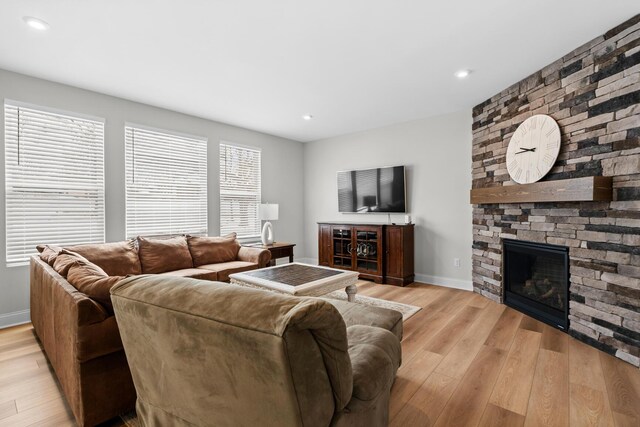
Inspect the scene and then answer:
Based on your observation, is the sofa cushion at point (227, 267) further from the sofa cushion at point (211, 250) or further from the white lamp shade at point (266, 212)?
the white lamp shade at point (266, 212)

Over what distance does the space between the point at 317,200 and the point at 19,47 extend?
437 cm

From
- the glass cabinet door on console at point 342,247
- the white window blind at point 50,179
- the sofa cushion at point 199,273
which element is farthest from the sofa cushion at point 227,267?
the glass cabinet door on console at point 342,247

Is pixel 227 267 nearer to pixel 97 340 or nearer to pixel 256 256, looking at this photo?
pixel 256 256

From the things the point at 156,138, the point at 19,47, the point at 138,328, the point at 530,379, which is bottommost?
the point at 530,379

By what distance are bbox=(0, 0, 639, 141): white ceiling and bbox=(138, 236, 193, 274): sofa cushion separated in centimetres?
173

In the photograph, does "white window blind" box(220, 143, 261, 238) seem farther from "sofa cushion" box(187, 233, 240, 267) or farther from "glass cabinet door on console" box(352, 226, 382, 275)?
"glass cabinet door on console" box(352, 226, 382, 275)

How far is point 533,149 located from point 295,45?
249cm

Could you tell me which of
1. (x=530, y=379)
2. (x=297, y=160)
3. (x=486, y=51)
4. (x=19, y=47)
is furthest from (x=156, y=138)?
(x=530, y=379)

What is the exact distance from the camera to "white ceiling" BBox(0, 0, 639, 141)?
2.12 meters

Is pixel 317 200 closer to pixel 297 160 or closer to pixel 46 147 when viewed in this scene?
pixel 297 160

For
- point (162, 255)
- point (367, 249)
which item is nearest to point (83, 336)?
point (162, 255)

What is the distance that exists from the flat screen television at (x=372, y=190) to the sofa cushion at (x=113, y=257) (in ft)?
10.9

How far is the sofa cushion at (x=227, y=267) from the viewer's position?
11.3ft

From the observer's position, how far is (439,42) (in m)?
2.54
